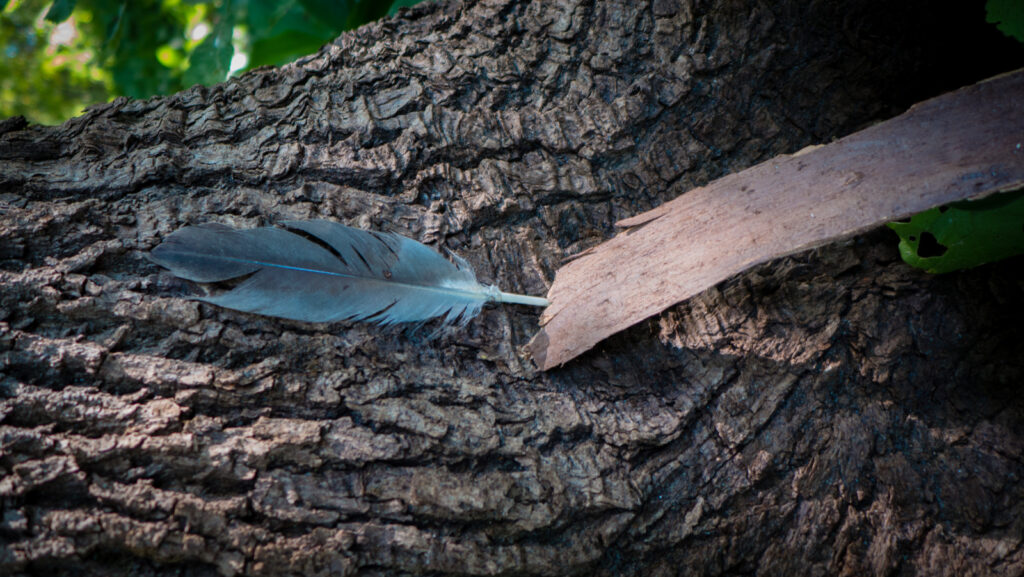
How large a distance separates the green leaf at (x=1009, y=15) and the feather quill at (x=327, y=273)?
1.34 meters

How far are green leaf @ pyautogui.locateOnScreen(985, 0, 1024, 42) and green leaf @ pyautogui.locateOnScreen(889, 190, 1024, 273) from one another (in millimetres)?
410

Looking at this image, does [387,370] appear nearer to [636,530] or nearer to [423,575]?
[423,575]

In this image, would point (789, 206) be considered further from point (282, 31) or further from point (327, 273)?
point (282, 31)

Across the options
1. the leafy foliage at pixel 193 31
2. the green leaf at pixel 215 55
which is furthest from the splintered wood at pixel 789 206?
the green leaf at pixel 215 55

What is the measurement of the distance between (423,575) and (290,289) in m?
0.75

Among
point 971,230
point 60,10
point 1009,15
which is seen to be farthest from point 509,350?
point 60,10

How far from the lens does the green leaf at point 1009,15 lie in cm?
141

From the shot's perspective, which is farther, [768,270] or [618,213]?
[618,213]

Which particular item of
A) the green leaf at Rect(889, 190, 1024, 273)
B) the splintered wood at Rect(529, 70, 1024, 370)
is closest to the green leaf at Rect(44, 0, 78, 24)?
the splintered wood at Rect(529, 70, 1024, 370)

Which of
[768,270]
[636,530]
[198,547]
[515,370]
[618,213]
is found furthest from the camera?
[618,213]

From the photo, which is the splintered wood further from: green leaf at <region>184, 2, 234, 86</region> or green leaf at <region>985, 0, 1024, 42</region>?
green leaf at <region>184, 2, 234, 86</region>

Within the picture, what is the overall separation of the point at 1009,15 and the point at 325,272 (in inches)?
72.7

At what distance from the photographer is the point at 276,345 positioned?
134 cm

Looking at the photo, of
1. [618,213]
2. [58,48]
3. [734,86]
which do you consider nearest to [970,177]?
[734,86]
